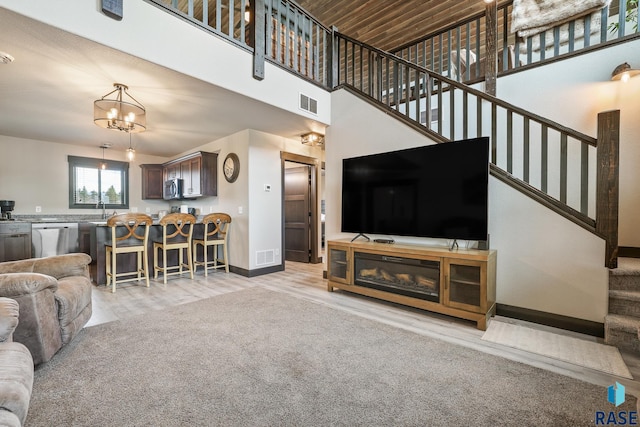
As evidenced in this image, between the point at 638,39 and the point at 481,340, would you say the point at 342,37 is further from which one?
the point at 481,340

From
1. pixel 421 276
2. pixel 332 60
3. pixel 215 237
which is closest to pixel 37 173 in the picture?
pixel 215 237

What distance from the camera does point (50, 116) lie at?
159 inches

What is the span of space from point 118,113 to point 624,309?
511 centimetres

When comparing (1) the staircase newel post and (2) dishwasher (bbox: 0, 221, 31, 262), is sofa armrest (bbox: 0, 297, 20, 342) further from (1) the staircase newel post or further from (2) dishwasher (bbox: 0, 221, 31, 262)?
(2) dishwasher (bbox: 0, 221, 31, 262)

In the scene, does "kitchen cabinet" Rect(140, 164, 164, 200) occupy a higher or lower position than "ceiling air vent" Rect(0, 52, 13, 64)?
lower

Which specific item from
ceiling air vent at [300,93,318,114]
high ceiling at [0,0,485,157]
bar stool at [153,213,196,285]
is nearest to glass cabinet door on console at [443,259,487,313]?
ceiling air vent at [300,93,318,114]

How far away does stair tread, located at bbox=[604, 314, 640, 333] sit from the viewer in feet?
7.13

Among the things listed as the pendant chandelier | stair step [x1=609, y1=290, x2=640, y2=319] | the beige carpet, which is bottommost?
the beige carpet

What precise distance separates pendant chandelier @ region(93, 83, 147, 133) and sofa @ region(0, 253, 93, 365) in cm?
148

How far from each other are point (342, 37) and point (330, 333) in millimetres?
4250

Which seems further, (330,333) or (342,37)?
(342,37)

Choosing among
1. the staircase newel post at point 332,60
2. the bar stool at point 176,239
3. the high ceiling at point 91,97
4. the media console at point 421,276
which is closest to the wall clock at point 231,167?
the high ceiling at point 91,97

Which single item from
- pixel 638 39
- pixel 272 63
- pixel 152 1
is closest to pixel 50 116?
pixel 152 1

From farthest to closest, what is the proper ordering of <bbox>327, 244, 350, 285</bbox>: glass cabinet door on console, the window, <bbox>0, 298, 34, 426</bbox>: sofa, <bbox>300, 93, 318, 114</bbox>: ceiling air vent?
the window → <bbox>300, 93, 318, 114</bbox>: ceiling air vent → <bbox>327, 244, 350, 285</bbox>: glass cabinet door on console → <bbox>0, 298, 34, 426</bbox>: sofa
